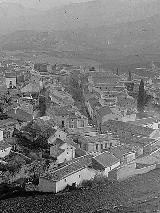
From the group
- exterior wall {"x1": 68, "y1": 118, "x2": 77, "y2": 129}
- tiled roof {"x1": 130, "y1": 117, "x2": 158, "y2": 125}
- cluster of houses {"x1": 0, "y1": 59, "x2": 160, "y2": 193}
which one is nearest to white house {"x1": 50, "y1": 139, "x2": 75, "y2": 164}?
cluster of houses {"x1": 0, "y1": 59, "x2": 160, "y2": 193}

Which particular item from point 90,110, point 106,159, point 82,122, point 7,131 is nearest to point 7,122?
point 7,131

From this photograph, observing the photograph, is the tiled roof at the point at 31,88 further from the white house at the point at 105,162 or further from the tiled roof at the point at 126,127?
the white house at the point at 105,162

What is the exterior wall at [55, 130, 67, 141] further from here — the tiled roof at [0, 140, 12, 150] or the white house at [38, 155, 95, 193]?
the tiled roof at [0, 140, 12, 150]

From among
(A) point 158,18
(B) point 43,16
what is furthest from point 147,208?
(B) point 43,16

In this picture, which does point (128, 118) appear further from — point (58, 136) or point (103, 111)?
point (58, 136)

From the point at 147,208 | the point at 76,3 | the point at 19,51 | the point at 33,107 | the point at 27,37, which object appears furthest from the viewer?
A: the point at 76,3

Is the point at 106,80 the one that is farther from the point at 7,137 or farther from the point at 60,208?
the point at 60,208

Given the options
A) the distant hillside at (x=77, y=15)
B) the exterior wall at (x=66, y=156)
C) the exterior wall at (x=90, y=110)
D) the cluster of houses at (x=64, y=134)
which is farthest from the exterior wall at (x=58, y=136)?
the distant hillside at (x=77, y=15)
